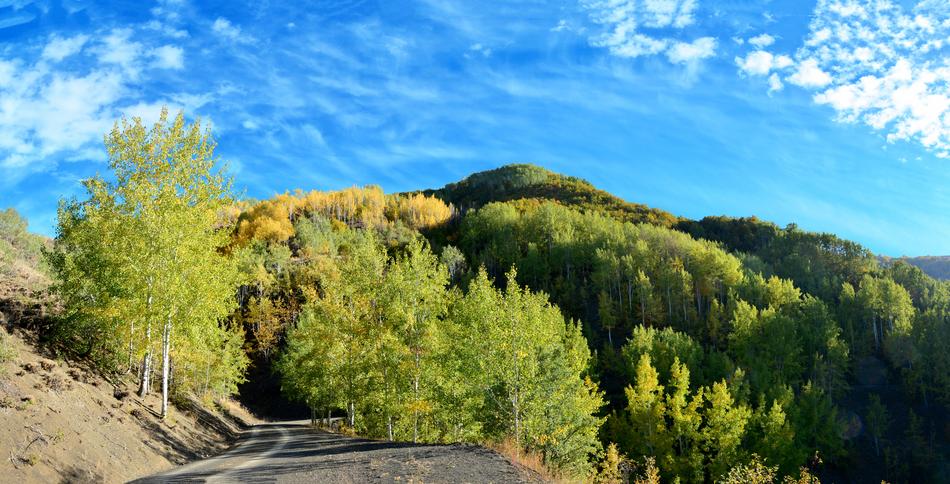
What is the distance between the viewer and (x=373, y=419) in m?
32.3

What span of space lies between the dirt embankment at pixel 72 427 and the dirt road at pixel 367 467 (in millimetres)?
1377

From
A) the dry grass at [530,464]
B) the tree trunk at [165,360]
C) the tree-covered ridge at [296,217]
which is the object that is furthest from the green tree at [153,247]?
the tree-covered ridge at [296,217]

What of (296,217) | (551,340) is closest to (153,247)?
(551,340)

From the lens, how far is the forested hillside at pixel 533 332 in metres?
24.9

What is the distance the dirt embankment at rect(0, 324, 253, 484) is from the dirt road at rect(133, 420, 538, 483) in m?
1.38

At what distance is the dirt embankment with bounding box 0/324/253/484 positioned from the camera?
14172 millimetres

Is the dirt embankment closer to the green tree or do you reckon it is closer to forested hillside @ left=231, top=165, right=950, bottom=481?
the green tree

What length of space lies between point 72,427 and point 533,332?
821 inches

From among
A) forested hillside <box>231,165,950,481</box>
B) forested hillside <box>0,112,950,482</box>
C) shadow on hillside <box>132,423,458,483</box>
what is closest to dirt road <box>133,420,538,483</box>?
shadow on hillside <box>132,423,458,483</box>

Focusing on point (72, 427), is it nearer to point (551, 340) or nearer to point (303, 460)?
point (303, 460)

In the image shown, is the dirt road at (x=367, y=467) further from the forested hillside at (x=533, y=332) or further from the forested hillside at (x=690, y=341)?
the forested hillside at (x=690, y=341)

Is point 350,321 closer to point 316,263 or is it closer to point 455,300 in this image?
point 455,300

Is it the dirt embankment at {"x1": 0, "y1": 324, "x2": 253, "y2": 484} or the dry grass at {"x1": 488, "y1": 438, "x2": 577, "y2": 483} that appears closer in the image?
the dirt embankment at {"x1": 0, "y1": 324, "x2": 253, "y2": 484}

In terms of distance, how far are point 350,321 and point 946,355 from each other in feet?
330
